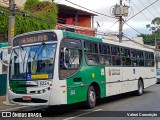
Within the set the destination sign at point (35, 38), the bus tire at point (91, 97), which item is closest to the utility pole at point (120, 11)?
the bus tire at point (91, 97)

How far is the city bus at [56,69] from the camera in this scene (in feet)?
36.2

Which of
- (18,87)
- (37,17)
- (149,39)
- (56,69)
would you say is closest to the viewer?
(56,69)

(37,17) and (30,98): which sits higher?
(37,17)

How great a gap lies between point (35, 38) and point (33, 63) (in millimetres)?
1018

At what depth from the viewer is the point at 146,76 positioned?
66.2ft

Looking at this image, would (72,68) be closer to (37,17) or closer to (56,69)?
(56,69)

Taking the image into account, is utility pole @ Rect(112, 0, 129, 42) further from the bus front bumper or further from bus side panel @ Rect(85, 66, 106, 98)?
the bus front bumper

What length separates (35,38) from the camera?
38.9ft

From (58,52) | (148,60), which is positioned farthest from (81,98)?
(148,60)

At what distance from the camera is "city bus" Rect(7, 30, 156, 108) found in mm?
11023

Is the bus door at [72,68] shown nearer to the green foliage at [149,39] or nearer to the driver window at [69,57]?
the driver window at [69,57]

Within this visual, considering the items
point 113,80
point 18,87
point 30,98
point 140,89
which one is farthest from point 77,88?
point 140,89

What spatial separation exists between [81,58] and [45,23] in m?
12.9

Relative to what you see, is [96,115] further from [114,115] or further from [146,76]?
[146,76]
